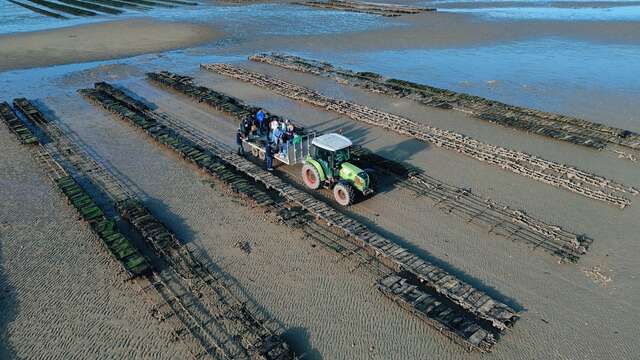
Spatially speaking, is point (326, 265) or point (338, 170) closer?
point (326, 265)

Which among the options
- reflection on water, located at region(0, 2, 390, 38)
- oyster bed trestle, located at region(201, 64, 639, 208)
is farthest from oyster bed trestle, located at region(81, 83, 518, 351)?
reflection on water, located at region(0, 2, 390, 38)

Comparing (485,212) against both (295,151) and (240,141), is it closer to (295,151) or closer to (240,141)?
(295,151)

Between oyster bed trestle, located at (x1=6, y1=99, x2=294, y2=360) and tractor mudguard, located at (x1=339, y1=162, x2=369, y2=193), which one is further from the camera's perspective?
tractor mudguard, located at (x1=339, y1=162, x2=369, y2=193)

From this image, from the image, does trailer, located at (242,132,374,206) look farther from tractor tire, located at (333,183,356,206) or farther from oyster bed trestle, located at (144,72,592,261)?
oyster bed trestle, located at (144,72,592,261)

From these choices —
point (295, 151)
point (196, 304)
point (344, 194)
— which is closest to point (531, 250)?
point (344, 194)

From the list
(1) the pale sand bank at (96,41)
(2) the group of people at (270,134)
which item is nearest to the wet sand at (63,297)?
(2) the group of people at (270,134)
